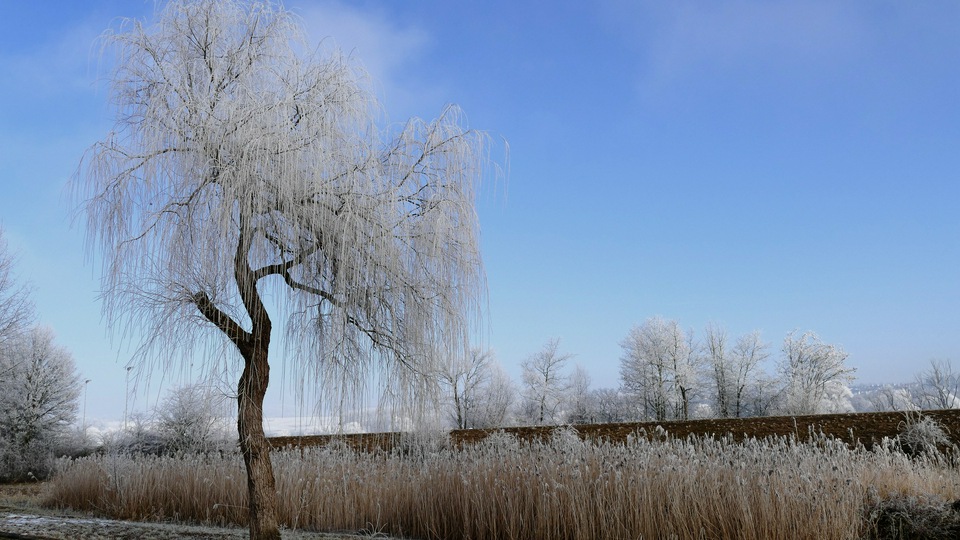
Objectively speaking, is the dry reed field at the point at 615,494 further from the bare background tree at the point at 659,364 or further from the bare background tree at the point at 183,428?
the bare background tree at the point at 659,364

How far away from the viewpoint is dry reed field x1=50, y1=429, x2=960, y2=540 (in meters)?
5.18

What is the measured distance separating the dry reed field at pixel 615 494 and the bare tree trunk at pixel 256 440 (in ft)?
3.87

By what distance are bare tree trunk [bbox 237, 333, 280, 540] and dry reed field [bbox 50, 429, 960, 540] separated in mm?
1179

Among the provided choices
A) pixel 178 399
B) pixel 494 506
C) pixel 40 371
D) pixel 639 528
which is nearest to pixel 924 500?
pixel 639 528

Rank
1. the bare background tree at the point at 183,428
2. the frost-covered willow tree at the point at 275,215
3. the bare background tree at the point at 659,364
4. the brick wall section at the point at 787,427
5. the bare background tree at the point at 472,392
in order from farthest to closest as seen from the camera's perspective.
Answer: the bare background tree at the point at 659,364
the bare background tree at the point at 472,392
the bare background tree at the point at 183,428
the brick wall section at the point at 787,427
the frost-covered willow tree at the point at 275,215

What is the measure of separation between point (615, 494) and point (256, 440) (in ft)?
10.5

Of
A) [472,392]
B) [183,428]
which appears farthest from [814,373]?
[183,428]

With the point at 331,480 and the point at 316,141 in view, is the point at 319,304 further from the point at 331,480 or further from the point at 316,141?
the point at 331,480

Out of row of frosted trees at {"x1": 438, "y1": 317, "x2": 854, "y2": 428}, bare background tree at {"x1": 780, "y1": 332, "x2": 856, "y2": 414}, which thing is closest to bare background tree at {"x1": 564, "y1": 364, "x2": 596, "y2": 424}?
row of frosted trees at {"x1": 438, "y1": 317, "x2": 854, "y2": 428}

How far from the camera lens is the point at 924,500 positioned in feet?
19.5

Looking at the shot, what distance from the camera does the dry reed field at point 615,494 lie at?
5184 millimetres

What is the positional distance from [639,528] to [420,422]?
2091 mm

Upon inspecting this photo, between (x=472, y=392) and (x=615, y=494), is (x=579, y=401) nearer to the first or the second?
(x=472, y=392)

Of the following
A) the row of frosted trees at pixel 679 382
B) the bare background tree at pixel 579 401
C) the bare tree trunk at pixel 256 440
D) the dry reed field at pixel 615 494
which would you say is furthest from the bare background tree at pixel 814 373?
the bare tree trunk at pixel 256 440
